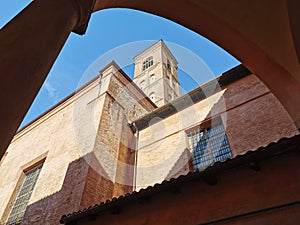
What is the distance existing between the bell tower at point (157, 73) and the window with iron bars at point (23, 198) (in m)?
18.9

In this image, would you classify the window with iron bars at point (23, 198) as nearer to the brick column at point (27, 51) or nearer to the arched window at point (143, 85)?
the brick column at point (27, 51)

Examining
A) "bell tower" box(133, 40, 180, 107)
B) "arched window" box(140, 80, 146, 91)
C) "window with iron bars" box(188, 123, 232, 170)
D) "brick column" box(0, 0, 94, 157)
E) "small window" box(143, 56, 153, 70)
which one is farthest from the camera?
"small window" box(143, 56, 153, 70)

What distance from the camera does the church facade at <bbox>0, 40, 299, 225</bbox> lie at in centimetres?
632

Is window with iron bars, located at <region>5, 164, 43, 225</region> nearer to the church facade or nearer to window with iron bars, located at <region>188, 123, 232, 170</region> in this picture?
the church facade

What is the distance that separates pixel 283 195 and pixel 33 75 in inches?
137

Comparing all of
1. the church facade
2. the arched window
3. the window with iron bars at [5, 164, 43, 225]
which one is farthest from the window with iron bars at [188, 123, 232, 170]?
the arched window

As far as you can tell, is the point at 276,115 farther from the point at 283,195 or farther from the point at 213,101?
the point at 283,195

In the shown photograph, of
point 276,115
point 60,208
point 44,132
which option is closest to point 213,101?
point 276,115

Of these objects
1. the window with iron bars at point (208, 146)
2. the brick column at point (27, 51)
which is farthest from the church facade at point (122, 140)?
the brick column at point (27, 51)

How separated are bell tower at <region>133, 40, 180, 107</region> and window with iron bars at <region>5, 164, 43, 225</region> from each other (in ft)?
62.1

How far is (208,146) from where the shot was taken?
23.1 feet

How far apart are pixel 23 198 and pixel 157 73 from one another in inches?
982

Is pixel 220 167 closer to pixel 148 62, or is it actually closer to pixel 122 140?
pixel 122 140

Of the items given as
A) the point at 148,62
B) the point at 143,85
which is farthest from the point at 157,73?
the point at 148,62
